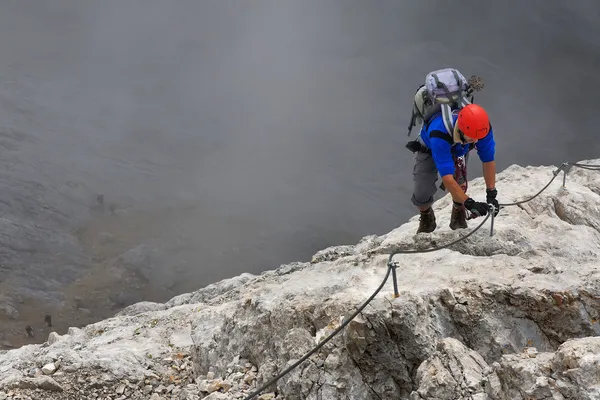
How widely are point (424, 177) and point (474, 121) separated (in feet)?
4.12

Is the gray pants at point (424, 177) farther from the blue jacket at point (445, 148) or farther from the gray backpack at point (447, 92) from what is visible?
the gray backpack at point (447, 92)

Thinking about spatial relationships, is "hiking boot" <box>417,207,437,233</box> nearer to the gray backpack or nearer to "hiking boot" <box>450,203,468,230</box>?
"hiking boot" <box>450,203,468,230</box>

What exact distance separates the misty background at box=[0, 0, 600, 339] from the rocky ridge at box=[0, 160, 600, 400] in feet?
65.7

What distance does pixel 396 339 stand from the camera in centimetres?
390

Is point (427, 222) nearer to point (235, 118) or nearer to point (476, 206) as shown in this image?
point (476, 206)

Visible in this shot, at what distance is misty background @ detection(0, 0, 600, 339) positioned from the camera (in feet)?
95.0

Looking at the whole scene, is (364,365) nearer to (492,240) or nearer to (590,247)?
(492,240)

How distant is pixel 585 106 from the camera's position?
124ft

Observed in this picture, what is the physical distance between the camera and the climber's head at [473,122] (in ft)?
16.4

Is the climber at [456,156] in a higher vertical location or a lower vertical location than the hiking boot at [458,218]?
higher

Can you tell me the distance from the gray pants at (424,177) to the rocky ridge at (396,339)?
2.05 feet

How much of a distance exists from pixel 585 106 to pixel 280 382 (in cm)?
4041

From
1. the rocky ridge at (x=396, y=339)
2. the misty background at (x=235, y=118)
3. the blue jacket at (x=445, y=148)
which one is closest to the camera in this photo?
the rocky ridge at (x=396, y=339)

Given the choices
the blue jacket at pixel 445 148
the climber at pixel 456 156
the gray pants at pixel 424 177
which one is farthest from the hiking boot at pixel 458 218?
the blue jacket at pixel 445 148
